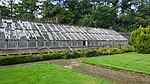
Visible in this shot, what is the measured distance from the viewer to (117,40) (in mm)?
39500

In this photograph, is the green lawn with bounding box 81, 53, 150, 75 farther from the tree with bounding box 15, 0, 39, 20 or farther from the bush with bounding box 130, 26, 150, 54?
the tree with bounding box 15, 0, 39, 20

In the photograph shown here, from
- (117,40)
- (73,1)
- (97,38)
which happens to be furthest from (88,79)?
(73,1)

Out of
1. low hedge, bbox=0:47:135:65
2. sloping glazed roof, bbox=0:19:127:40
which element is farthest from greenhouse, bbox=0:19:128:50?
low hedge, bbox=0:47:135:65

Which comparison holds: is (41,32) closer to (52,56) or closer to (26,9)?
(52,56)

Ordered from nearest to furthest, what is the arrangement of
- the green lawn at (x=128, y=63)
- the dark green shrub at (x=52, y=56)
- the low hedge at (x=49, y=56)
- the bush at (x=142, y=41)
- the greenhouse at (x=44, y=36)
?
the green lawn at (x=128, y=63) < the low hedge at (x=49, y=56) < the dark green shrub at (x=52, y=56) < the greenhouse at (x=44, y=36) < the bush at (x=142, y=41)

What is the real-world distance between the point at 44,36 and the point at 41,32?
100 cm

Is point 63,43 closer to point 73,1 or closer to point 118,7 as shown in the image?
point 73,1

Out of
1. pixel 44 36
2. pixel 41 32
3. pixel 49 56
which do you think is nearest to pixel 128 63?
pixel 49 56

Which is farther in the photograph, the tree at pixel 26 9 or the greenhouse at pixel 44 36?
the tree at pixel 26 9

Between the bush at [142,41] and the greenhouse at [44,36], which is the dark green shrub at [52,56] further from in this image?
the bush at [142,41]

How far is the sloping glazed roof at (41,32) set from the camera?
23516 mm

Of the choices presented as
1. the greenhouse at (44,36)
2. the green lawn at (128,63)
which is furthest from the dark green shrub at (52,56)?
the green lawn at (128,63)

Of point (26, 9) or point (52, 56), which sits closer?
point (52, 56)

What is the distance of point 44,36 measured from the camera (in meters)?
26.4
